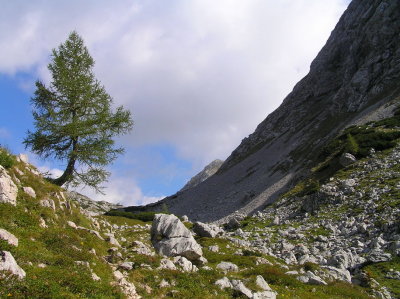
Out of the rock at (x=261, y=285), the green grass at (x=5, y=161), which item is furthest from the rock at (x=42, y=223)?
the rock at (x=261, y=285)

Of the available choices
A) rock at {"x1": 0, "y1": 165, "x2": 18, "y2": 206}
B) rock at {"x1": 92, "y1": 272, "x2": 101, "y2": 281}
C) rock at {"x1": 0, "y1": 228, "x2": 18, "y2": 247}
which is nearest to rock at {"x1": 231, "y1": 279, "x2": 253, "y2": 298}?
rock at {"x1": 92, "y1": 272, "x2": 101, "y2": 281}

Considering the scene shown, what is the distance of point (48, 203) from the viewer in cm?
1658

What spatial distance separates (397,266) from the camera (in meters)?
19.7

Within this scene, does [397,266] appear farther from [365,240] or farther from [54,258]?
[54,258]

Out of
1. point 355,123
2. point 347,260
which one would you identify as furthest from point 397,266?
point 355,123

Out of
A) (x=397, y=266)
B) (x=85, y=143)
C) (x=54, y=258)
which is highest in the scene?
(x=85, y=143)

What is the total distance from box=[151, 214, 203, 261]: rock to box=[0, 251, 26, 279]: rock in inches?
388

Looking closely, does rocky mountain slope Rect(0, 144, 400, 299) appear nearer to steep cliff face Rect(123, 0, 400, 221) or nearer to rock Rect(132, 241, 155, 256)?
rock Rect(132, 241, 155, 256)

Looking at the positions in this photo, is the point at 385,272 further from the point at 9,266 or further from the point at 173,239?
A: the point at 9,266

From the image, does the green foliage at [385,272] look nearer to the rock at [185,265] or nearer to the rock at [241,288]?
the rock at [241,288]

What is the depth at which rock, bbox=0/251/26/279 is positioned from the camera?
29.6ft

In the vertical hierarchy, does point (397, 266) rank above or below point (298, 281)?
below

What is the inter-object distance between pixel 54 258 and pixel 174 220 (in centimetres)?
998

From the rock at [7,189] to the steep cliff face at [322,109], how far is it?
45668 millimetres
